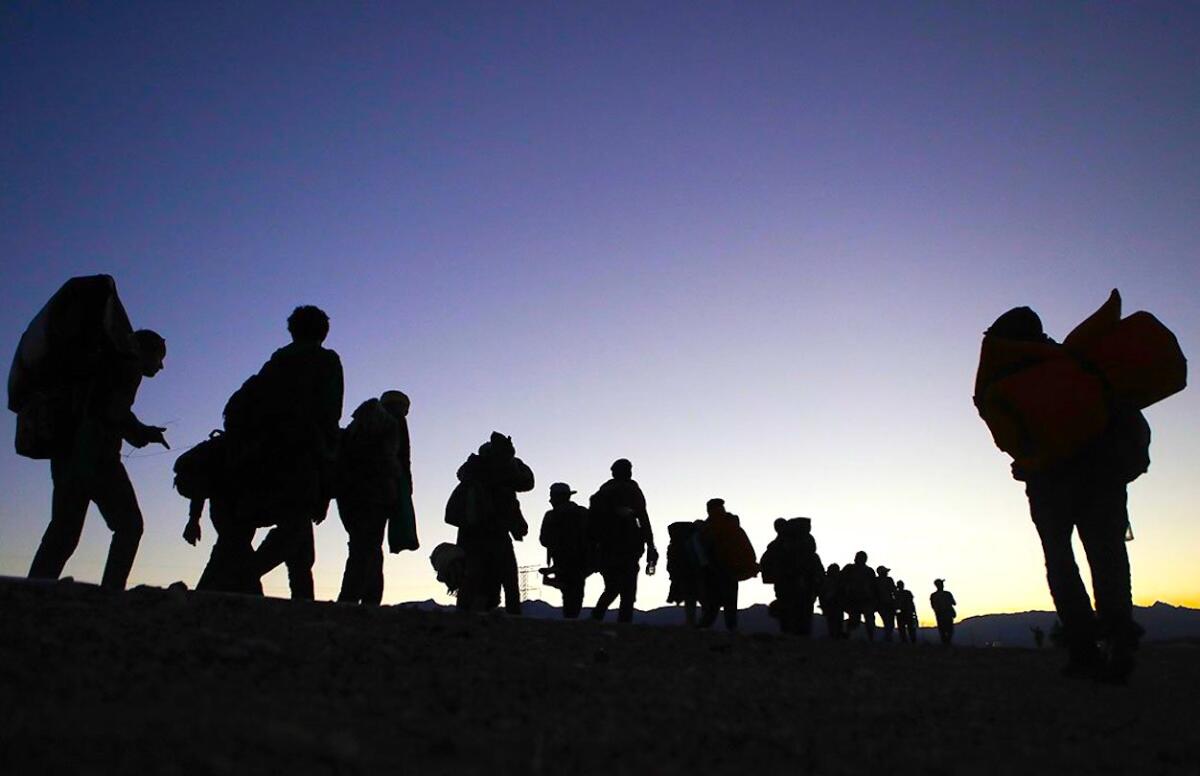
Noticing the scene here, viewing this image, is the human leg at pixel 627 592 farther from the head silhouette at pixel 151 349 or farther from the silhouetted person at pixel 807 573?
the head silhouette at pixel 151 349

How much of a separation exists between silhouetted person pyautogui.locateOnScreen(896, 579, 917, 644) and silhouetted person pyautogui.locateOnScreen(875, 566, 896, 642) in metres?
1.24

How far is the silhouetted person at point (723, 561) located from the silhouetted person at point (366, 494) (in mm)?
4806

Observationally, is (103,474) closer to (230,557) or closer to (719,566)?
(230,557)

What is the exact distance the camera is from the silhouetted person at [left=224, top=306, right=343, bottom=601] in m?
6.07

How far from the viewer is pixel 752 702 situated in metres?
3.44

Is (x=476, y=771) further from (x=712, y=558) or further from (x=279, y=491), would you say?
(x=712, y=558)

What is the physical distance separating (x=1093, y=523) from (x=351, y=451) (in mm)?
5449

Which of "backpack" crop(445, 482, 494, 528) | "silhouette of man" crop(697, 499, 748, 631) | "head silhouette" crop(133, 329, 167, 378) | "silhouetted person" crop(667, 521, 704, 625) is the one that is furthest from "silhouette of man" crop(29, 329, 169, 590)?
"silhouetted person" crop(667, 521, 704, 625)

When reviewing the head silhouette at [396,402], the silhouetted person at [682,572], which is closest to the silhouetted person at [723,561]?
the silhouetted person at [682,572]

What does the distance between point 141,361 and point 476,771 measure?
16.0 ft

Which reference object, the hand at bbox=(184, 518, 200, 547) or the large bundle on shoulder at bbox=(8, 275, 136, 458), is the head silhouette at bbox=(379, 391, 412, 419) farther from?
the large bundle on shoulder at bbox=(8, 275, 136, 458)

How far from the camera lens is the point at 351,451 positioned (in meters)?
7.67

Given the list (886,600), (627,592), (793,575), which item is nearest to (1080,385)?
(627,592)

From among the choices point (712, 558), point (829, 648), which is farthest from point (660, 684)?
point (712, 558)
